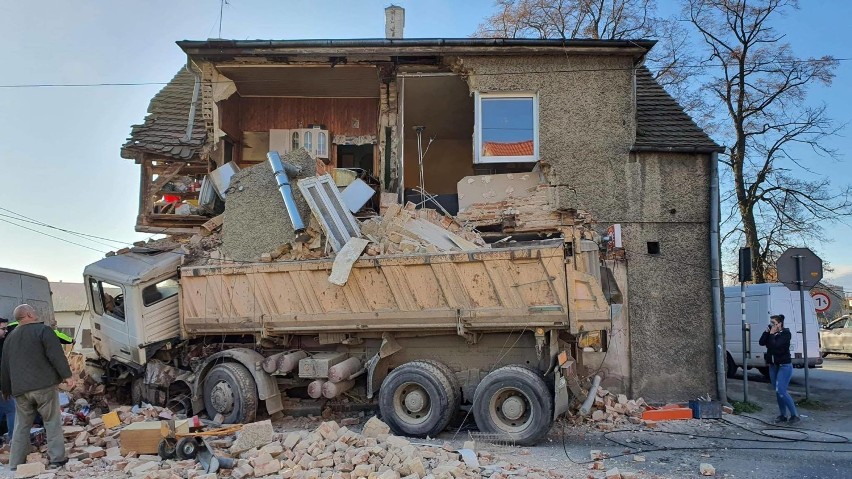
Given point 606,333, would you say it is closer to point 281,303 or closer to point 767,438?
point 767,438

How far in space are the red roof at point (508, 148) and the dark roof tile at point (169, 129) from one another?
6.12 metres

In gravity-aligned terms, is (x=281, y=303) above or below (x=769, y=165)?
below

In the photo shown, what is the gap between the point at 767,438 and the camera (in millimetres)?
8367

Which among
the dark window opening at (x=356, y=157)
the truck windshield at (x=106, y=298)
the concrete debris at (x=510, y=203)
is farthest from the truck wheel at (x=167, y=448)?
the dark window opening at (x=356, y=157)

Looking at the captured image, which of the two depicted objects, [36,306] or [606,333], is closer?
[606,333]

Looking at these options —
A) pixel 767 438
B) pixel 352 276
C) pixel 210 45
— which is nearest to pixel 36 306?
pixel 210 45

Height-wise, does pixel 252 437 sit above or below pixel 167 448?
above

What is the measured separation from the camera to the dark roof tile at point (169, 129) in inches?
525

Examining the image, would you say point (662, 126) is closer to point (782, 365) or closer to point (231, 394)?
point (782, 365)

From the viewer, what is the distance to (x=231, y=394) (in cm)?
916

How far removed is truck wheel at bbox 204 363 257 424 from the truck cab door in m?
1.58

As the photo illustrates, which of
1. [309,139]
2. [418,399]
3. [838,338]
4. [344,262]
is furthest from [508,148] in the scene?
[838,338]

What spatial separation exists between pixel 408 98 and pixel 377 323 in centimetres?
654

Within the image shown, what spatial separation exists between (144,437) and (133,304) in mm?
3270
